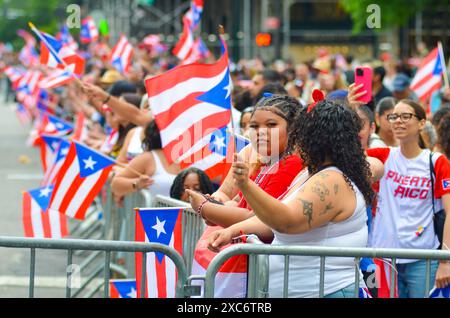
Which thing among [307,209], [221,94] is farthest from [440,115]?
[307,209]

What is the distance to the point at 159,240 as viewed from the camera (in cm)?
620

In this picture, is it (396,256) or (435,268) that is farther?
(435,268)

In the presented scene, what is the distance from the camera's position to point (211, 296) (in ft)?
16.1

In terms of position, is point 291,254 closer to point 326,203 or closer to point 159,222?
point 326,203

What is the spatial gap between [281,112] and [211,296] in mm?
1168

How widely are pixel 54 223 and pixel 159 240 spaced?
3.83m

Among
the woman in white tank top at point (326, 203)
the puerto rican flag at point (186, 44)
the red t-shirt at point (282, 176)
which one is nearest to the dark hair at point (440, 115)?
the red t-shirt at point (282, 176)

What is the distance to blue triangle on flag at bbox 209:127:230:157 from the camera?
26.5 ft

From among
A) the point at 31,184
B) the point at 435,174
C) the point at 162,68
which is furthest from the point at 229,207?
the point at 162,68

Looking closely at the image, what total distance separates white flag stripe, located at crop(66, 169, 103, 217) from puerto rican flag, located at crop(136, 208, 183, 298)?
107 inches

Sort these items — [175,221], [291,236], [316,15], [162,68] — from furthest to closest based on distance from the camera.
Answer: [316,15], [162,68], [175,221], [291,236]

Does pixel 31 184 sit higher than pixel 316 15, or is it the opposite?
pixel 316 15
